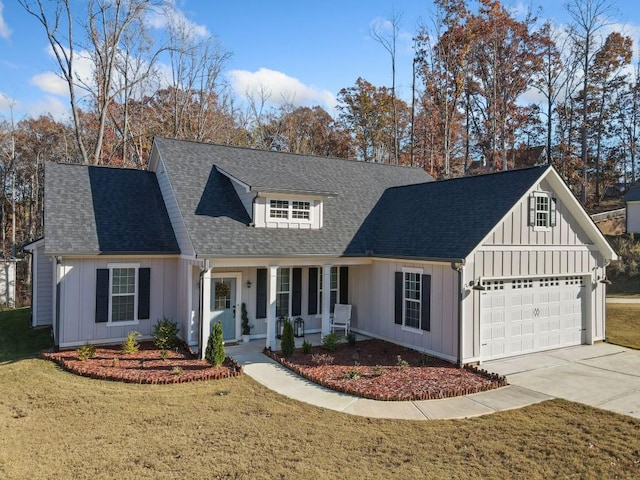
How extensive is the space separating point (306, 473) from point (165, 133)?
30.8 metres

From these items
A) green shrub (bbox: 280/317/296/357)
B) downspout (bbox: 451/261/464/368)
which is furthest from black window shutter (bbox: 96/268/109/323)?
downspout (bbox: 451/261/464/368)

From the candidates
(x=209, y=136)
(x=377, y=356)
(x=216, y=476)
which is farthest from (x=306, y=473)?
(x=209, y=136)

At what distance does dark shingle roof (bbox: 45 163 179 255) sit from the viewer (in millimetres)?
12766

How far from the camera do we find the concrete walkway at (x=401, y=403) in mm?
8609

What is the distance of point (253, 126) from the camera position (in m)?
35.9

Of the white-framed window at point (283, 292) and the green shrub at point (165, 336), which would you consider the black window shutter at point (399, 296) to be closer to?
the white-framed window at point (283, 292)

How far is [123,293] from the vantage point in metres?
13.3

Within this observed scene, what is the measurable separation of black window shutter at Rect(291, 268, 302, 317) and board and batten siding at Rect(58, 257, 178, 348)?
425cm

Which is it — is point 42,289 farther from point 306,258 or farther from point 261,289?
point 306,258

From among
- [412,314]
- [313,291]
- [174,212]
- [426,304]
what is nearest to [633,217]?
[412,314]

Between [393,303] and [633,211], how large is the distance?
27.1 meters

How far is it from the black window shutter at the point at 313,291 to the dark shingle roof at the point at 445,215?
1.80m

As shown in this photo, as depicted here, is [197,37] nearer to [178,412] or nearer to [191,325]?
[191,325]

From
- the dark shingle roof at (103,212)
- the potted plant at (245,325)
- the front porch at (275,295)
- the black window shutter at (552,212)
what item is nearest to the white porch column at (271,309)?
the front porch at (275,295)
